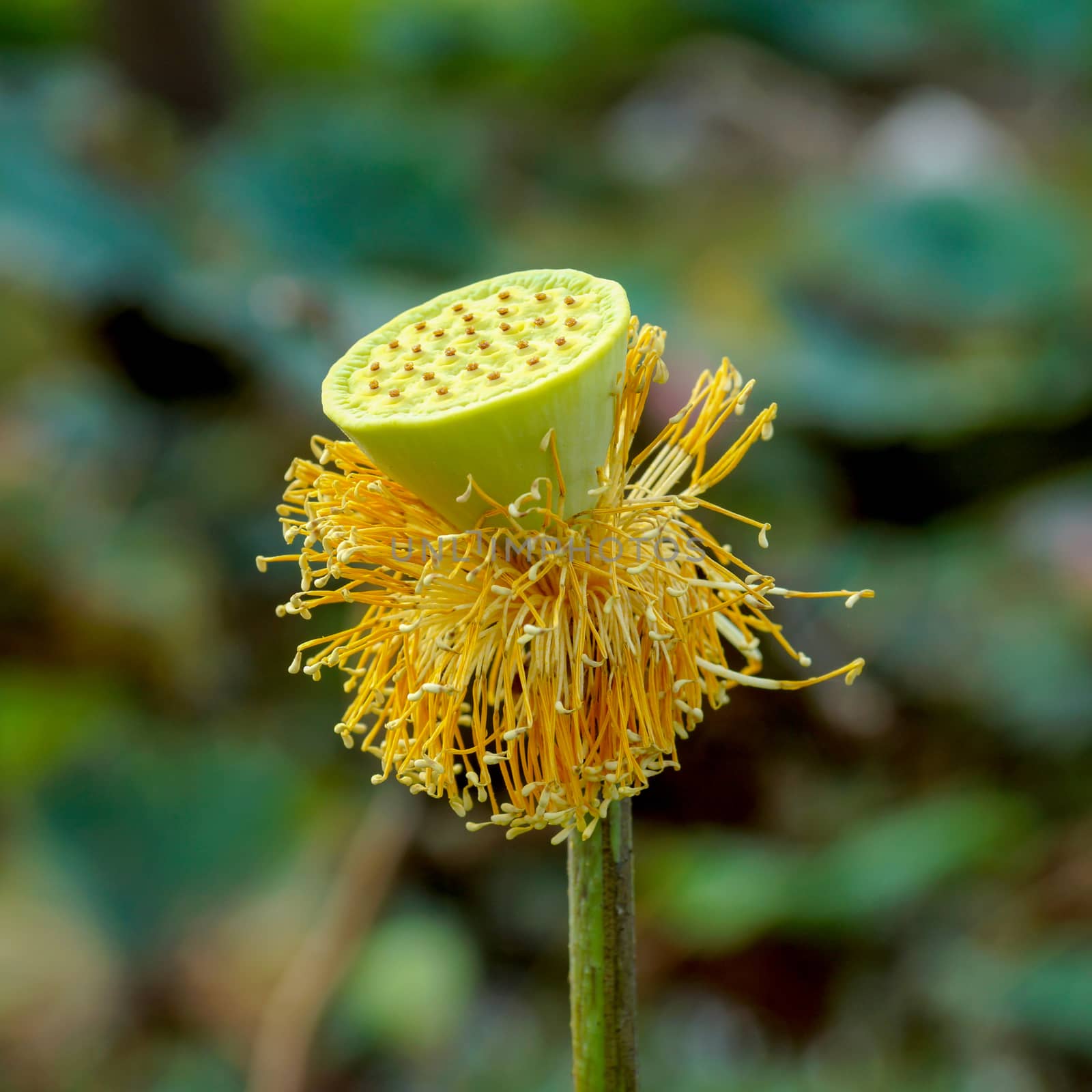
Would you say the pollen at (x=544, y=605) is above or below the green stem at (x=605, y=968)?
above

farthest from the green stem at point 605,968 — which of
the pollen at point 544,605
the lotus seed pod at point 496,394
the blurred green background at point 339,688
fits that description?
the blurred green background at point 339,688

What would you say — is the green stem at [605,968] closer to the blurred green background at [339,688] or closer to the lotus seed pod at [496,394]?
the lotus seed pod at [496,394]

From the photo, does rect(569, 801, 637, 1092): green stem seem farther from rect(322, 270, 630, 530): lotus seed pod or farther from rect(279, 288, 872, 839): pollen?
rect(322, 270, 630, 530): lotus seed pod

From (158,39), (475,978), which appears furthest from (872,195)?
(475,978)

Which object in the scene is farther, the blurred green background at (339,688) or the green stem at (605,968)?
the blurred green background at (339,688)

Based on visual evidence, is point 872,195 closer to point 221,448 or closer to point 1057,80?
point 221,448

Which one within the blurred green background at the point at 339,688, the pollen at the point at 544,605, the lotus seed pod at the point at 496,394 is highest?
the lotus seed pod at the point at 496,394
